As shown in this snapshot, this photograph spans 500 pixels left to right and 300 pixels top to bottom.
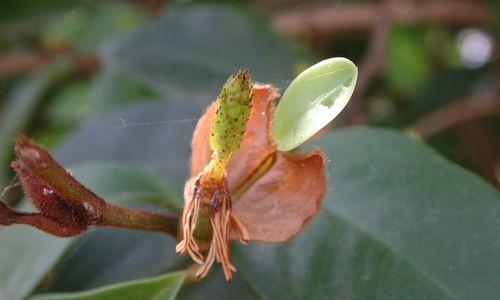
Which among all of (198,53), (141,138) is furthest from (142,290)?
(198,53)

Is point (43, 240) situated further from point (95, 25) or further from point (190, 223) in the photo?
point (95, 25)

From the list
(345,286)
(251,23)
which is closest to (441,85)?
(251,23)

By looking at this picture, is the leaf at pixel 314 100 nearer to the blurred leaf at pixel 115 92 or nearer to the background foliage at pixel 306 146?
the background foliage at pixel 306 146

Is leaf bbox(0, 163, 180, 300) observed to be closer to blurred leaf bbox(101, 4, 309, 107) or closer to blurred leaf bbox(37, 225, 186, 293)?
blurred leaf bbox(37, 225, 186, 293)

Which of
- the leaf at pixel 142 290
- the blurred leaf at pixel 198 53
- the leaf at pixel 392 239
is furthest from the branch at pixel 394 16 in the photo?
the leaf at pixel 142 290

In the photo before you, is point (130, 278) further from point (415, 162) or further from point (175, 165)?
point (415, 162)

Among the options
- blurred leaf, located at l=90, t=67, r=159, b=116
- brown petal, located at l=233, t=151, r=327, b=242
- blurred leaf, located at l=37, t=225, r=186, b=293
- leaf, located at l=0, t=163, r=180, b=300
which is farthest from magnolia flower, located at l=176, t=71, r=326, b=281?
blurred leaf, located at l=90, t=67, r=159, b=116
